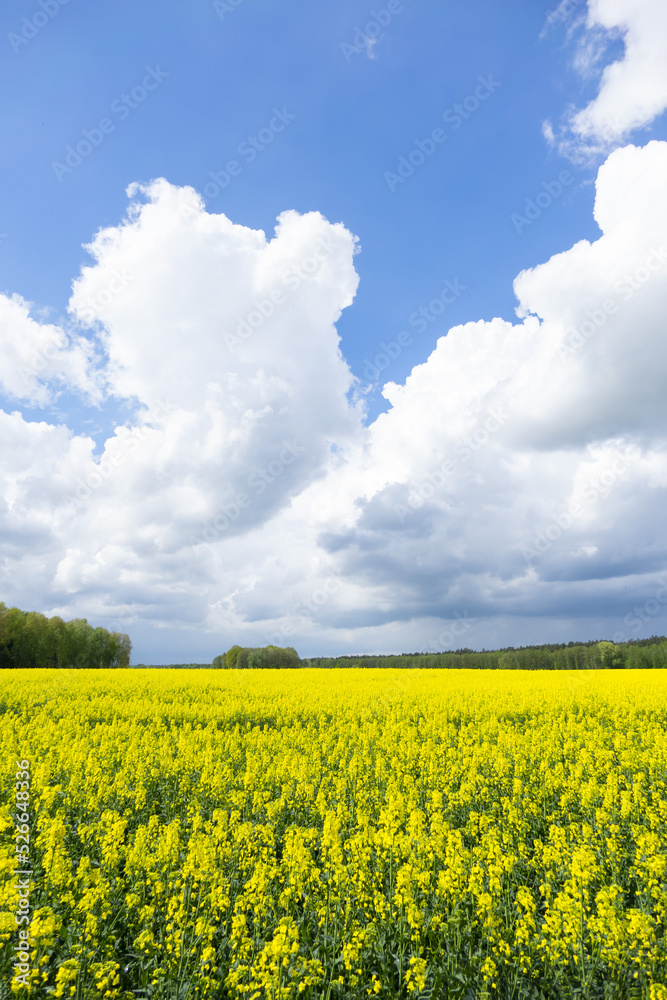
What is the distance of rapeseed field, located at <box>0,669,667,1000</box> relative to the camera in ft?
14.4

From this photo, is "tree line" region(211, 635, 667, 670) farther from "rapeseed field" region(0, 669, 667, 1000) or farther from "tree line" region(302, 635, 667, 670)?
"rapeseed field" region(0, 669, 667, 1000)

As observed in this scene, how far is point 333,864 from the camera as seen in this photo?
5.11 meters

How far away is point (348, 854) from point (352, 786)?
2.72 meters

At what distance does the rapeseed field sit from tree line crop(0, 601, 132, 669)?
5470 centimetres

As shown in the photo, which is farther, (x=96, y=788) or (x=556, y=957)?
(x=96, y=788)

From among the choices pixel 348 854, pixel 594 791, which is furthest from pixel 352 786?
pixel 594 791

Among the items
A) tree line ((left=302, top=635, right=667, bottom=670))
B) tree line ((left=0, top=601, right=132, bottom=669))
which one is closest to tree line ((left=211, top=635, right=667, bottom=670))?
tree line ((left=302, top=635, right=667, bottom=670))

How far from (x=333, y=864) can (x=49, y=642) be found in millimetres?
69792

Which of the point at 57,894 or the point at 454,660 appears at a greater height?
the point at 57,894

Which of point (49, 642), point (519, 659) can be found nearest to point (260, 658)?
point (49, 642)

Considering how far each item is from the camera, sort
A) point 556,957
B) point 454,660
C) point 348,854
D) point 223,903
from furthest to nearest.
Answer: point 454,660 < point 348,854 < point 223,903 < point 556,957

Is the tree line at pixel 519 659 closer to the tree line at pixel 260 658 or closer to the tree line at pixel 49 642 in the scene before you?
the tree line at pixel 260 658

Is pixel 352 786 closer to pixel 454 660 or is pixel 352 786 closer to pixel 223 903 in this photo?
pixel 223 903

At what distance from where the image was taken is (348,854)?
620 cm
